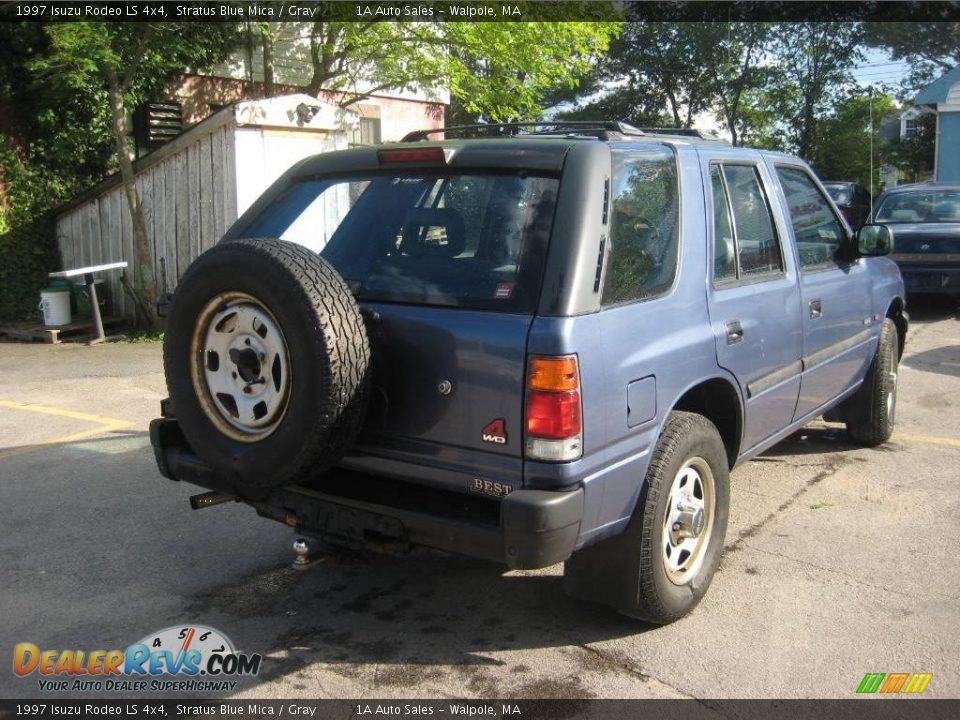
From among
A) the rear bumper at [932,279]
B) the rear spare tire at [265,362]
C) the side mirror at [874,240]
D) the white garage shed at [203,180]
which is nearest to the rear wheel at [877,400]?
the side mirror at [874,240]

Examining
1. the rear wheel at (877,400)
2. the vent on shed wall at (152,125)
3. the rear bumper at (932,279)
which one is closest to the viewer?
the rear wheel at (877,400)

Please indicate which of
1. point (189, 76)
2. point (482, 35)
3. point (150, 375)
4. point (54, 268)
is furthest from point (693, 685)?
point (189, 76)

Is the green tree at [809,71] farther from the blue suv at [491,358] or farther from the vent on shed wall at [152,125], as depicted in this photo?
the blue suv at [491,358]

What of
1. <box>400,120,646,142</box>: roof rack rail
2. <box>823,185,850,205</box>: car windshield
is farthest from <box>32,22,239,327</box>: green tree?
<box>823,185,850,205</box>: car windshield

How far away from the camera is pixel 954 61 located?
129 ft

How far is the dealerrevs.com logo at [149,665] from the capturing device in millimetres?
3463

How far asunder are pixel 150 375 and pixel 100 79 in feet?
15.9

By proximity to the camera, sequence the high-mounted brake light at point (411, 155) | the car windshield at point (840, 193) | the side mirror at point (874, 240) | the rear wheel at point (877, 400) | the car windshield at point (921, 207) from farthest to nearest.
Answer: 1. the car windshield at point (840, 193)
2. the car windshield at point (921, 207)
3. the rear wheel at point (877, 400)
4. the side mirror at point (874, 240)
5. the high-mounted brake light at point (411, 155)

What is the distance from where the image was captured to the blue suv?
10.6ft

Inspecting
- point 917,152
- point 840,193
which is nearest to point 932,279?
point 840,193

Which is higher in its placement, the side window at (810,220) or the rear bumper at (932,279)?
the side window at (810,220)

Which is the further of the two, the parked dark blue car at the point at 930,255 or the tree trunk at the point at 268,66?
the tree trunk at the point at 268,66

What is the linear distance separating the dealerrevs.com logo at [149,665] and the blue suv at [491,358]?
0.54 meters

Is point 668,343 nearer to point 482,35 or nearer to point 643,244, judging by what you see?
point 643,244
